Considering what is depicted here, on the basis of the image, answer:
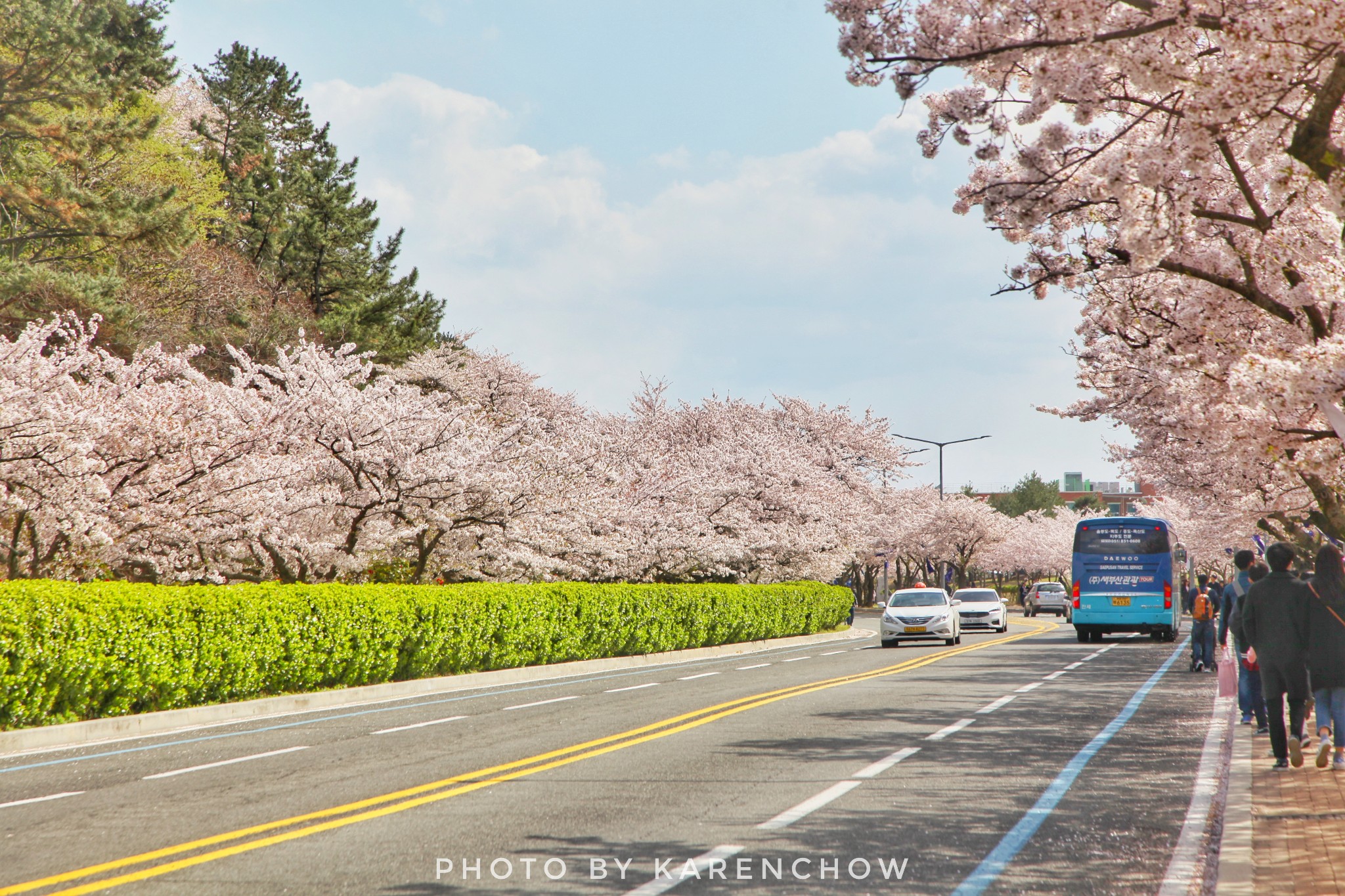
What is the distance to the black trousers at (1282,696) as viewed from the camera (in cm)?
915

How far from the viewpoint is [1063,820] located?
7.68 meters

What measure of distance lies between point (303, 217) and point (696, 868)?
1795 inches

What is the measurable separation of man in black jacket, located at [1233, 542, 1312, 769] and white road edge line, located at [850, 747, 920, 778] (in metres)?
2.95

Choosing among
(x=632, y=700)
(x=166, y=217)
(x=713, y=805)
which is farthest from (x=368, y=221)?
(x=713, y=805)

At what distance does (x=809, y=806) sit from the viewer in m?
8.06

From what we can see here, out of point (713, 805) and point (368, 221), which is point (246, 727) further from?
point (368, 221)

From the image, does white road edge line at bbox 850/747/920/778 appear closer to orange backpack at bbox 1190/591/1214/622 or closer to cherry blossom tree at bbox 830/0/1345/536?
cherry blossom tree at bbox 830/0/1345/536

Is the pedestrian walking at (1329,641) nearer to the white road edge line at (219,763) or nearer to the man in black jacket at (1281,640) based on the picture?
the man in black jacket at (1281,640)

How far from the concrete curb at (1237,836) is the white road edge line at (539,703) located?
341 inches

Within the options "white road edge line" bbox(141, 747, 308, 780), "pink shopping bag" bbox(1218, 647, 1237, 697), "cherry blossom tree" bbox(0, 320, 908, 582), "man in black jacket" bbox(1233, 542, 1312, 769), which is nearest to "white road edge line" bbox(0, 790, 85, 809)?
"white road edge line" bbox(141, 747, 308, 780)

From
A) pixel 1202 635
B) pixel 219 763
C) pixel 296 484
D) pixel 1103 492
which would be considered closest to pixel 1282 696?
pixel 219 763

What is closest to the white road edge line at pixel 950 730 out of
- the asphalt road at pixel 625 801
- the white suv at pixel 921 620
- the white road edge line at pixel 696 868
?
the asphalt road at pixel 625 801

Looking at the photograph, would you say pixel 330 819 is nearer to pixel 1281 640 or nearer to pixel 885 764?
pixel 885 764

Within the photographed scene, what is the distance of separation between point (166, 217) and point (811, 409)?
4627 cm
